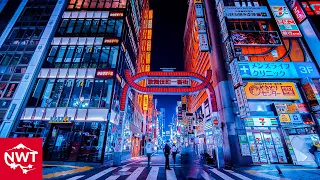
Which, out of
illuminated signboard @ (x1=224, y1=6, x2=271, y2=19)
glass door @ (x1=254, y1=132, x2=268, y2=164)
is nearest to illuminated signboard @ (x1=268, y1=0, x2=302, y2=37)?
illuminated signboard @ (x1=224, y1=6, x2=271, y2=19)

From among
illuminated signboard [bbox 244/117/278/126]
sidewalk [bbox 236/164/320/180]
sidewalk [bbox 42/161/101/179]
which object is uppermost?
illuminated signboard [bbox 244/117/278/126]

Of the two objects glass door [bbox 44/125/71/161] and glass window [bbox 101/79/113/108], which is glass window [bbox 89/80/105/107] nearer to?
glass window [bbox 101/79/113/108]

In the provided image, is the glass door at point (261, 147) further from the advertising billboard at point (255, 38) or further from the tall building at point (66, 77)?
the tall building at point (66, 77)

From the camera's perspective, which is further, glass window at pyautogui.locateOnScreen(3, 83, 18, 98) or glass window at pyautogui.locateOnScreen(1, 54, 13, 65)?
glass window at pyautogui.locateOnScreen(1, 54, 13, 65)

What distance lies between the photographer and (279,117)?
41.1 ft

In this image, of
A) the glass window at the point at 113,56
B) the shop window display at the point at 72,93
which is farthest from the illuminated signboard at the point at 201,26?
the shop window display at the point at 72,93

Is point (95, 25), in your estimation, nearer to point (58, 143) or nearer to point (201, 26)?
point (201, 26)

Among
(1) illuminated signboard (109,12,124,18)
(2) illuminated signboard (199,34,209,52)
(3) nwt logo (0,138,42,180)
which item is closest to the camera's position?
(3) nwt logo (0,138,42,180)

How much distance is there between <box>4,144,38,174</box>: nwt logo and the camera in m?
1.71

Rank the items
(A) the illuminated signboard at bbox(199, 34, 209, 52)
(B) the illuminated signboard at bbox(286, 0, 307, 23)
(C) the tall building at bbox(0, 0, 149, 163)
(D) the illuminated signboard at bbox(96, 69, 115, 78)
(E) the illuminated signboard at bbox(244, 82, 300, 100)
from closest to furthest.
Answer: (E) the illuminated signboard at bbox(244, 82, 300, 100), (C) the tall building at bbox(0, 0, 149, 163), (B) the illuminated signboard at bbox(286, 0, 307, 23), (D) the illuminated signboard at bbox(96, 69, 115, 78), (A) the illuminated signboard at bbox(199, 34, 209, 52)

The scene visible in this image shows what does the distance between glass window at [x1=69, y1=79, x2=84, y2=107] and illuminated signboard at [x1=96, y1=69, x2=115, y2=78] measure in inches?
82.1

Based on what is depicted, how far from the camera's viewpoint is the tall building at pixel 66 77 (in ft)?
47.8

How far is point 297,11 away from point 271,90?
11.1 metres

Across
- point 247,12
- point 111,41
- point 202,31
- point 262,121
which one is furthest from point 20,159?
point 247,12
